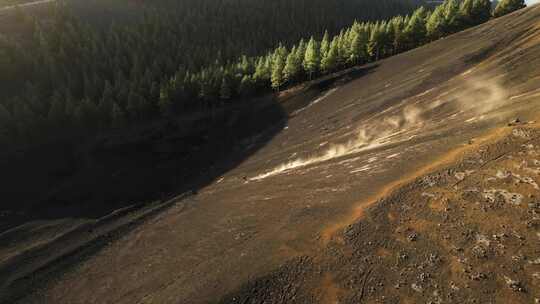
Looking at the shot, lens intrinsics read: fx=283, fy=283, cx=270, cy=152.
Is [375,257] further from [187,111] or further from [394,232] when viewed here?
[187,111]

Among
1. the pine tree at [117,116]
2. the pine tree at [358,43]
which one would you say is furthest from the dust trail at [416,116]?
the pine tree at [117,116]

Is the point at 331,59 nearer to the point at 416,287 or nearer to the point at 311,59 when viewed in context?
the point at 311,59

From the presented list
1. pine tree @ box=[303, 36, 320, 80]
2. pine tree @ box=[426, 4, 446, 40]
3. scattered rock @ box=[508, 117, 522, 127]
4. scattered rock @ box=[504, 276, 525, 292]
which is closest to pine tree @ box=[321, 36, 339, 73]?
Answer: pine tree @ box=[303, 36, 320, 80]

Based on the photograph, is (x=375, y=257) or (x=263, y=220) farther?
(x=263, y=220)

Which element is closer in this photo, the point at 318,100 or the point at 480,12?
the point at 318,100

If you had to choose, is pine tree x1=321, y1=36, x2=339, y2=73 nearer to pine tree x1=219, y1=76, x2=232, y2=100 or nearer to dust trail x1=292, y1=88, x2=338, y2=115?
dust trail x1=292, y1=88, x2=338, y2=115

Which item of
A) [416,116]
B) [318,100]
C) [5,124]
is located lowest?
[416,116]

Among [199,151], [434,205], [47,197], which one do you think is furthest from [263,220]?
[47,197]

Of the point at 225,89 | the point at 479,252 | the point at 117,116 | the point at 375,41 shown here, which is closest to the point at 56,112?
the point at 117,116
